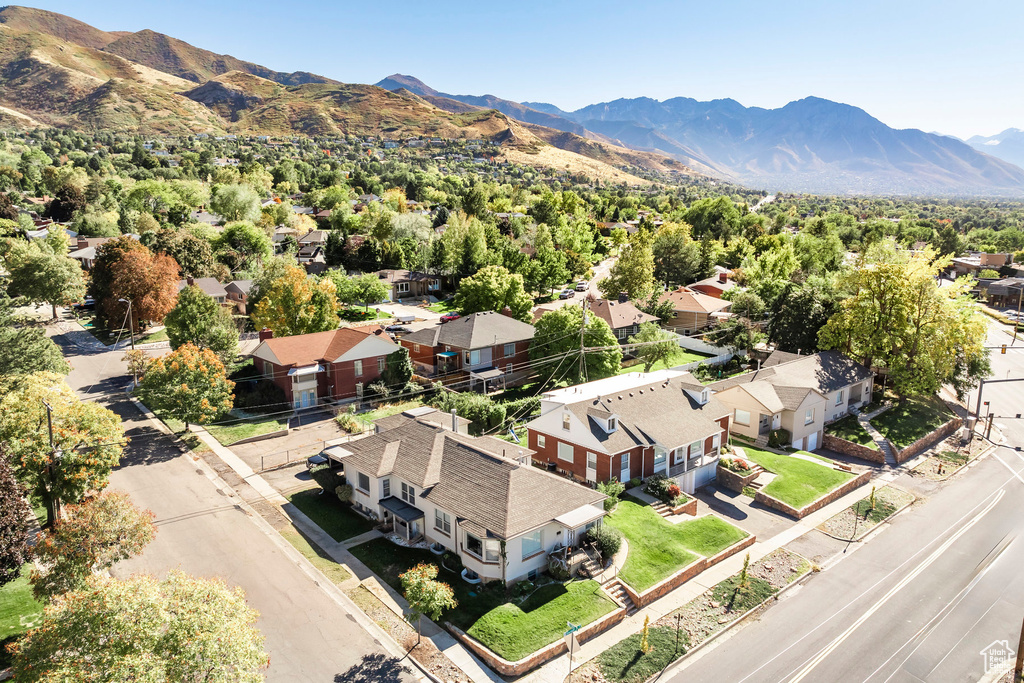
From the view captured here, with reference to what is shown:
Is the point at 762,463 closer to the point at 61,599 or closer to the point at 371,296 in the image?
the point at 61,599

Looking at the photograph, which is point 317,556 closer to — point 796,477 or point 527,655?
point 527,655

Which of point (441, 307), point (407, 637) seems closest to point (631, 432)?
point (407, 637)

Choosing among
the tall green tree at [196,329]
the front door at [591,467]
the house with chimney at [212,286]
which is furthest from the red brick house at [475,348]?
the house with chimney at [212,286]

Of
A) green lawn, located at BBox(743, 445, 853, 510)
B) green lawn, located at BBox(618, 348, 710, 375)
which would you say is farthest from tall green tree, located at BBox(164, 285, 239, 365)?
green lawn, located at BBox(743, 445, 853, 510)

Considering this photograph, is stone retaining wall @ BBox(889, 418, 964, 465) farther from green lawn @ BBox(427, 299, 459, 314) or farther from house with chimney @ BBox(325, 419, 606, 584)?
green lawn @ BBox(427, 299, 459, 314)

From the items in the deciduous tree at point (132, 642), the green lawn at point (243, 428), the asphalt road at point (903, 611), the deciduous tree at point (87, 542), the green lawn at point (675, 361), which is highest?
the deciduous tree at point (132, 642)

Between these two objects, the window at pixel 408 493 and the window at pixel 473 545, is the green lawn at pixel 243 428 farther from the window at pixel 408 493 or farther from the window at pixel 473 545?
the window at pixel 473 545

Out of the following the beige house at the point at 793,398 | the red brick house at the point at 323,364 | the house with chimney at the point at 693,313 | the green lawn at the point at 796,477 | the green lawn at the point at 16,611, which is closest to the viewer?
the green lawn at the point at 16,611
